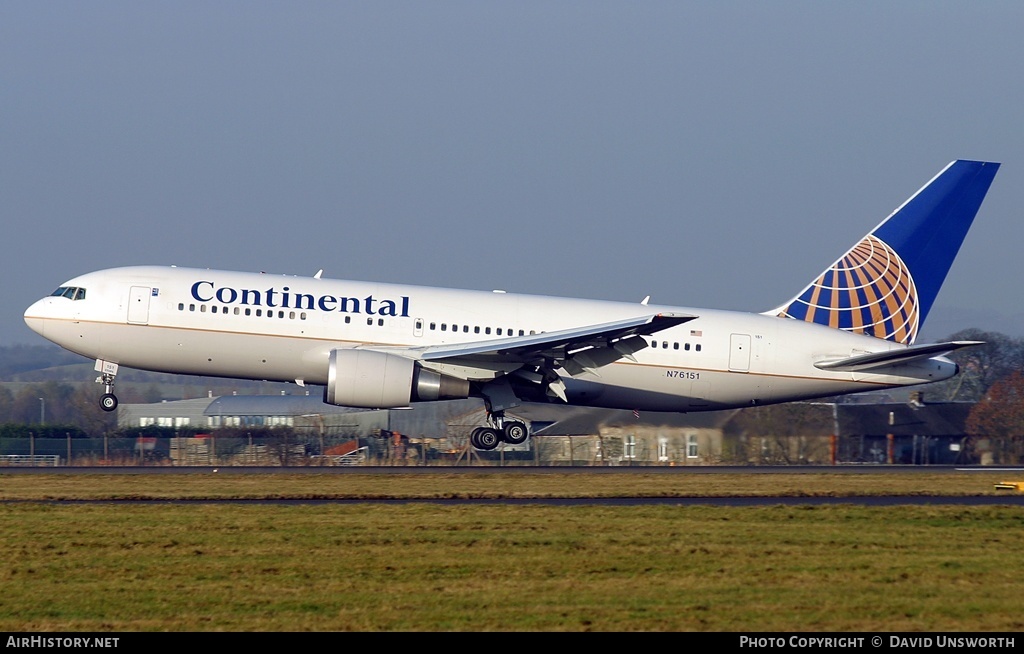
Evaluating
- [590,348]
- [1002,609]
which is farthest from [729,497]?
[1002,609]

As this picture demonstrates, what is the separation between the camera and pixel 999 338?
71.6m

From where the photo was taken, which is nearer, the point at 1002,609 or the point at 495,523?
the point at 1002,609

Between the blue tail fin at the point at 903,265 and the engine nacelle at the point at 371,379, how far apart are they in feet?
35.4

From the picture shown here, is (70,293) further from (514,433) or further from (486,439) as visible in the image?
(514,433)

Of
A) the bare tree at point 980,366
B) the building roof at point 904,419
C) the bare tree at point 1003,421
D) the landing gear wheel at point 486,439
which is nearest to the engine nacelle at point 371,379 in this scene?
the landing gear wheel at point 486,439

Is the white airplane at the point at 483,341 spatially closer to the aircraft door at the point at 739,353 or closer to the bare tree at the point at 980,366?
the aircraft door at the point at 739,353

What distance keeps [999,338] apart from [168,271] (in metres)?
56.5

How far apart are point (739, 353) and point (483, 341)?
22.0 feet

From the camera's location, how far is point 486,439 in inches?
1198

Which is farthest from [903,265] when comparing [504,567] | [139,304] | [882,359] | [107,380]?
[504,567]

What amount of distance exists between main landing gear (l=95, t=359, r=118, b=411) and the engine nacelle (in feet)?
18.7

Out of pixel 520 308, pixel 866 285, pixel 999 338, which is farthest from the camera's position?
pixel 999 338

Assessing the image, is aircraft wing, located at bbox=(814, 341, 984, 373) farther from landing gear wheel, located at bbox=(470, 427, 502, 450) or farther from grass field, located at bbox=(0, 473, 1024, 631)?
grass field, located at bbox=(0, 473, 1024, 631)

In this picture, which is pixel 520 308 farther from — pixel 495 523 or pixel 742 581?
pixel 742 581
